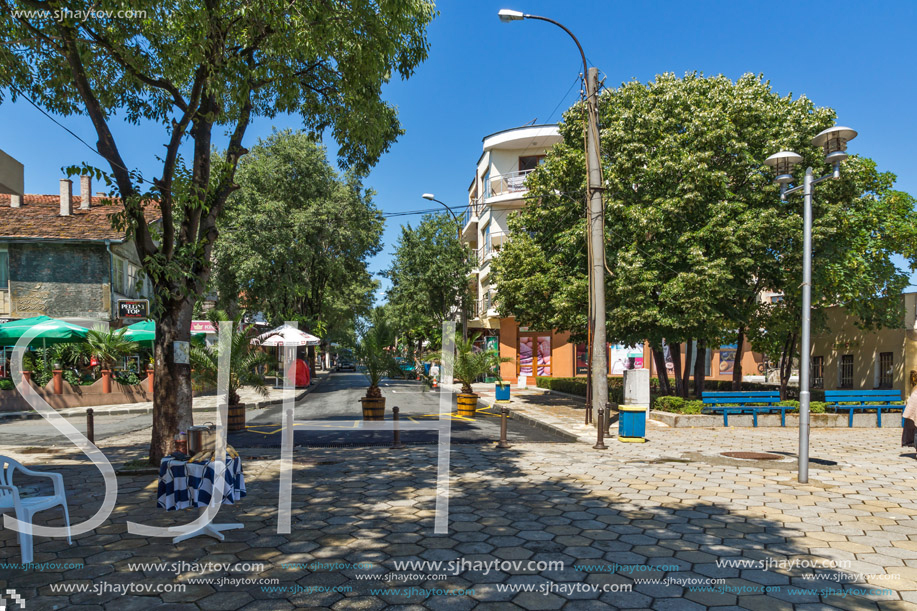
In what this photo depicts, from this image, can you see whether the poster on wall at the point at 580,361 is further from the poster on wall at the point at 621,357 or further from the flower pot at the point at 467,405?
the flower pot at the point at 467,405

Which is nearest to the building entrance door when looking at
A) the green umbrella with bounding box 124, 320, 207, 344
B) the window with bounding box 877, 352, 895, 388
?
the window with bounding box 877, 352, 895, 388

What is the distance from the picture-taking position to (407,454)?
10680mm

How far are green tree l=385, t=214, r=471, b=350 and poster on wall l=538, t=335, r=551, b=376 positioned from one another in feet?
16.8

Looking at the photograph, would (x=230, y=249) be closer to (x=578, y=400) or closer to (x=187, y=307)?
(x=578, y=400)

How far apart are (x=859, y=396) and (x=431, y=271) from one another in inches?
875

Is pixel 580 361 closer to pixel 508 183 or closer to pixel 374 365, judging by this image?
pixel 508 183

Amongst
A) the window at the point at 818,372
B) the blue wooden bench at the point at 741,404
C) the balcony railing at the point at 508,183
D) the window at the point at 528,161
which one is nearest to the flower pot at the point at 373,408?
the blue wooden bench at the point at 741,404

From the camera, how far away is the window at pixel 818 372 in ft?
74.3

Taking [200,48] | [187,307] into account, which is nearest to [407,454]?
[187,307]

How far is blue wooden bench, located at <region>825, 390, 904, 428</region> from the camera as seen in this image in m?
15.6

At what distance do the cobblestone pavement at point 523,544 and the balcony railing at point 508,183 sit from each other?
2629cm

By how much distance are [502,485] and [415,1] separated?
7643mm

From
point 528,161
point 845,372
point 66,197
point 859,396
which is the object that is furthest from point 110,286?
point 845,372

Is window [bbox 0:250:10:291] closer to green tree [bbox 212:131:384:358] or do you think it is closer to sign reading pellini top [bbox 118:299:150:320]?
sign reading pellini top [bbox 118:299:150:320]
